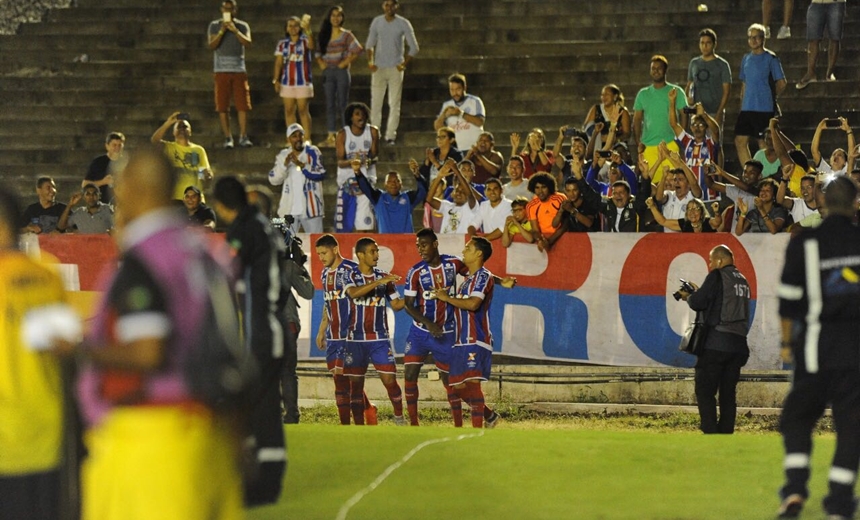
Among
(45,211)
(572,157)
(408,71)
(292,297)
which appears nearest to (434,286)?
(292,297)

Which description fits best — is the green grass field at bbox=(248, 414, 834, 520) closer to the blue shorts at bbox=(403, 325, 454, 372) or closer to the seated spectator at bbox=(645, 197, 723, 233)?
the blue shorts at bbox=(403, 325, 454, 372)

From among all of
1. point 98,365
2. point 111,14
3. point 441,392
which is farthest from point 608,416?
point 111,14

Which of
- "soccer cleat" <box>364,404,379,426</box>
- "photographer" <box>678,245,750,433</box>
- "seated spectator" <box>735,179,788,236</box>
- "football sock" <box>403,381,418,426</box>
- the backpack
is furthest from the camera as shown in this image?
"seated spectator" <box>735,179,788,236</box>

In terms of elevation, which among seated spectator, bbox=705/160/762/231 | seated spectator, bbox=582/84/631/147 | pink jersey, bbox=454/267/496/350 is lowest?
pink jersey, bbox=454/267/496/350

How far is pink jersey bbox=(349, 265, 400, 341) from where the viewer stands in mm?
14141

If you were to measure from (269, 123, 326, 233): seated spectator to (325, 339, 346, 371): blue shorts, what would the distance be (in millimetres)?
2773

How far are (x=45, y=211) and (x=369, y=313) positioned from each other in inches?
Result: 201

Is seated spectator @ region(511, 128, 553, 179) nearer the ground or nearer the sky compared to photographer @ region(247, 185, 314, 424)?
nearer the sky

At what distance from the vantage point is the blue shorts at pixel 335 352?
14.2 meters

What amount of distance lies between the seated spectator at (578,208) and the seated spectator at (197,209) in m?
3.88

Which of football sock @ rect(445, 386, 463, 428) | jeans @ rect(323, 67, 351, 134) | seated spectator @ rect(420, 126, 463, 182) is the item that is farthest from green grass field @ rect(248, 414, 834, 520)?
jeans @ rect(323, 67, 351, 134)

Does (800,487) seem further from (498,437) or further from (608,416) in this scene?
(608,416)

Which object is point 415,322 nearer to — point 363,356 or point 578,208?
point 363,356

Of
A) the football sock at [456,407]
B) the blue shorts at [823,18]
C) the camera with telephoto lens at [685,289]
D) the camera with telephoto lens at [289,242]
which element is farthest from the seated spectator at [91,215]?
the blue shorts at [823,18]
